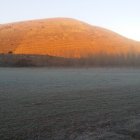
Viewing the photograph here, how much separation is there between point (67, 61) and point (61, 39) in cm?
1377

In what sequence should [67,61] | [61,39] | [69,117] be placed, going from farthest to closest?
[61,39], [67,61], [69,117]

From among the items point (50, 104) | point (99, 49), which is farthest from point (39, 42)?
point (50, 104)

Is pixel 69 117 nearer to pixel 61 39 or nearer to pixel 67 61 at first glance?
pixel 67 61

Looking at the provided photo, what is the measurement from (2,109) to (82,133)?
12.6 ft

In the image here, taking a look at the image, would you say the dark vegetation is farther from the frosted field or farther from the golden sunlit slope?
the frosted field

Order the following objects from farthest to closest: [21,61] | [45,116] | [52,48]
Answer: [52,48] < [21,61] < [45,116]

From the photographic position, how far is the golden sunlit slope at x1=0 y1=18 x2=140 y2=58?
74556mm

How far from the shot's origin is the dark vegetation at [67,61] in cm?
6353

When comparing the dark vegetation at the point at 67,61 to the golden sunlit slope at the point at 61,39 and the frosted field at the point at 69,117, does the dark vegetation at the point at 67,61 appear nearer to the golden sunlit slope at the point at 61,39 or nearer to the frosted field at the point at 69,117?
the golden sunlit slope at the point at 61,39

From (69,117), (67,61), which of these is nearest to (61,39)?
(67,61)

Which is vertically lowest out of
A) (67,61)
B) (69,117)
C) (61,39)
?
(69,117)

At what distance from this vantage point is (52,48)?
7519 centimetres

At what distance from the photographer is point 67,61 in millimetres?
66875

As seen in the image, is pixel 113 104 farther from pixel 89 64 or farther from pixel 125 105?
pixel 89 64
